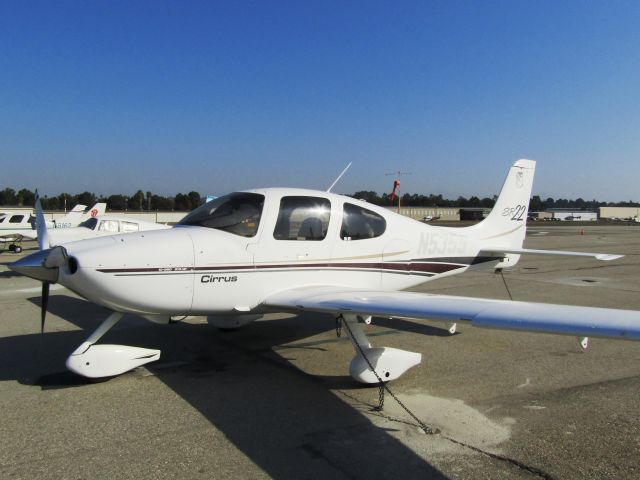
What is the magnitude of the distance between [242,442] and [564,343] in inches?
202

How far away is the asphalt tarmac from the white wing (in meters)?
0.89

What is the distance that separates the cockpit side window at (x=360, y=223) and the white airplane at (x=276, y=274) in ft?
0.05

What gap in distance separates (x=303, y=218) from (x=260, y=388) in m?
2.04

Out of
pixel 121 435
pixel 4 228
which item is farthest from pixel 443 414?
pixel 4 228

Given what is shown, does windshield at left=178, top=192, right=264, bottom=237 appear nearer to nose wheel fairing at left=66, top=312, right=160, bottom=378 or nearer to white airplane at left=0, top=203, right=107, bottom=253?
nose wheel fairing at left=66, top=312, right=160, bottom=378

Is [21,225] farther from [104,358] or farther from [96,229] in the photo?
[104,358]

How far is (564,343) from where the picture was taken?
6957 millimetres

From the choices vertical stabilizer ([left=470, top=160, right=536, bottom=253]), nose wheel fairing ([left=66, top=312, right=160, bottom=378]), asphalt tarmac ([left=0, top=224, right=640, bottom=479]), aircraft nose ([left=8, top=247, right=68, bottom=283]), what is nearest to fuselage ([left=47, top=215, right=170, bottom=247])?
asphalt tarmac ([left=0, top=224, right=640, bottom=479])

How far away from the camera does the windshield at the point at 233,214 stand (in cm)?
552

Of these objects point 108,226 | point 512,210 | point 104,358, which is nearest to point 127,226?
point 108,226

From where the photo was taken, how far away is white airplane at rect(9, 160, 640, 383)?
4496mm

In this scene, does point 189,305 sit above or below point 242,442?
above

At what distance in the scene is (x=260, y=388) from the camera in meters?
5.06

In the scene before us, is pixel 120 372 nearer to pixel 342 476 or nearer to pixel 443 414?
pixel 342 476
